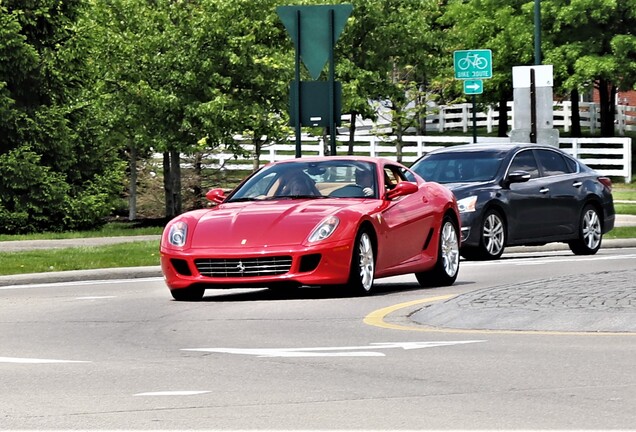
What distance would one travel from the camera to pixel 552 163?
2519 centimetres

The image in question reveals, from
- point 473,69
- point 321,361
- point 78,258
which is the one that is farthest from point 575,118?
point 321,361

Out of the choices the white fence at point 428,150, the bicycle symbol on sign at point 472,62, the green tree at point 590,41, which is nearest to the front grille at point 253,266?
the bicycle symbol on sign at point 472,62

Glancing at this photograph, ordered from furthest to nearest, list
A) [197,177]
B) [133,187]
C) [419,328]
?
[197,177]
[133,187]
[419,328]

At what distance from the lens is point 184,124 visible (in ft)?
125

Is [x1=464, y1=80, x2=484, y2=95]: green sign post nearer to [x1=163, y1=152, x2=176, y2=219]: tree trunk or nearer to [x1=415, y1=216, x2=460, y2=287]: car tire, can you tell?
[x1=163, y1=152, x2=176, y2=219]: tree trunk

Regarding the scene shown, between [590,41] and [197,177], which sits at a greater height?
[590,41]

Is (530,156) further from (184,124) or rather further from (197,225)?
(184,124)

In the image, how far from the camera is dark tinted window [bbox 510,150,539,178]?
24.5m

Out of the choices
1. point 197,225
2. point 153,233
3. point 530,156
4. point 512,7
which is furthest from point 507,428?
point 512,7

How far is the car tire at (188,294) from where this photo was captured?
55.9ft

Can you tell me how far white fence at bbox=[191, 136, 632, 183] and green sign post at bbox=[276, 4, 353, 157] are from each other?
87.9ft

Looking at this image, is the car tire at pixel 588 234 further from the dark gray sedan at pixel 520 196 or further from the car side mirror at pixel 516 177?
the car side mirror at pixel 516 177

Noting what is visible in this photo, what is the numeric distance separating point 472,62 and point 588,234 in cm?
1184

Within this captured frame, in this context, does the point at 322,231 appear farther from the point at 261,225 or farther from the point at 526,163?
the point at 526,163
